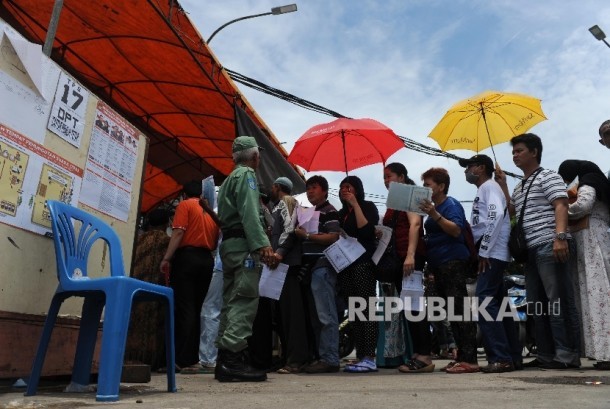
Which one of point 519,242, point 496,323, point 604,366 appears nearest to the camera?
point 604,366

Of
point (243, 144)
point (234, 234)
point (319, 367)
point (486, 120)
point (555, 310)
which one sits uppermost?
point (486, 120)

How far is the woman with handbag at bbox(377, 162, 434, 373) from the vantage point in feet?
16.8

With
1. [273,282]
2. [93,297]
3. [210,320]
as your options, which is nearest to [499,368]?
[273,282]

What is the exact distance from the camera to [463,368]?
16.2 ft

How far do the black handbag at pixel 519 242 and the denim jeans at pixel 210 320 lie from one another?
2.82 metres

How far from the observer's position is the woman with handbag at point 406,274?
5.11 meters

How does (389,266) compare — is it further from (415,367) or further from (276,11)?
(276,11)

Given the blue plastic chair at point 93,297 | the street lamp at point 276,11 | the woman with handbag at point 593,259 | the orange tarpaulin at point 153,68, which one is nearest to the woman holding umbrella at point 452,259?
the woman with handbag at point 593,259

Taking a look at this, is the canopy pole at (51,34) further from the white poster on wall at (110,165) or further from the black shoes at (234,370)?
the black shoes at (234,370)

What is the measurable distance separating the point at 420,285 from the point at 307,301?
1108 millimetres

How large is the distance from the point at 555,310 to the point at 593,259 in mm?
551

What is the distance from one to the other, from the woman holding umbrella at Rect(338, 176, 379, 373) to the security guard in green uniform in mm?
1292

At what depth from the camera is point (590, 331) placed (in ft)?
15.7

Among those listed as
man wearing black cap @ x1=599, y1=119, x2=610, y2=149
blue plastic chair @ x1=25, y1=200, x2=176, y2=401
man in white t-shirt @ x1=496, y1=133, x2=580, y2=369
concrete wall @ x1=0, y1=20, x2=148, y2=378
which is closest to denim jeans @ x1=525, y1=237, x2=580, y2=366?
man in white t-shirt @ x1=496, y1=133, x2=580, y2=369
